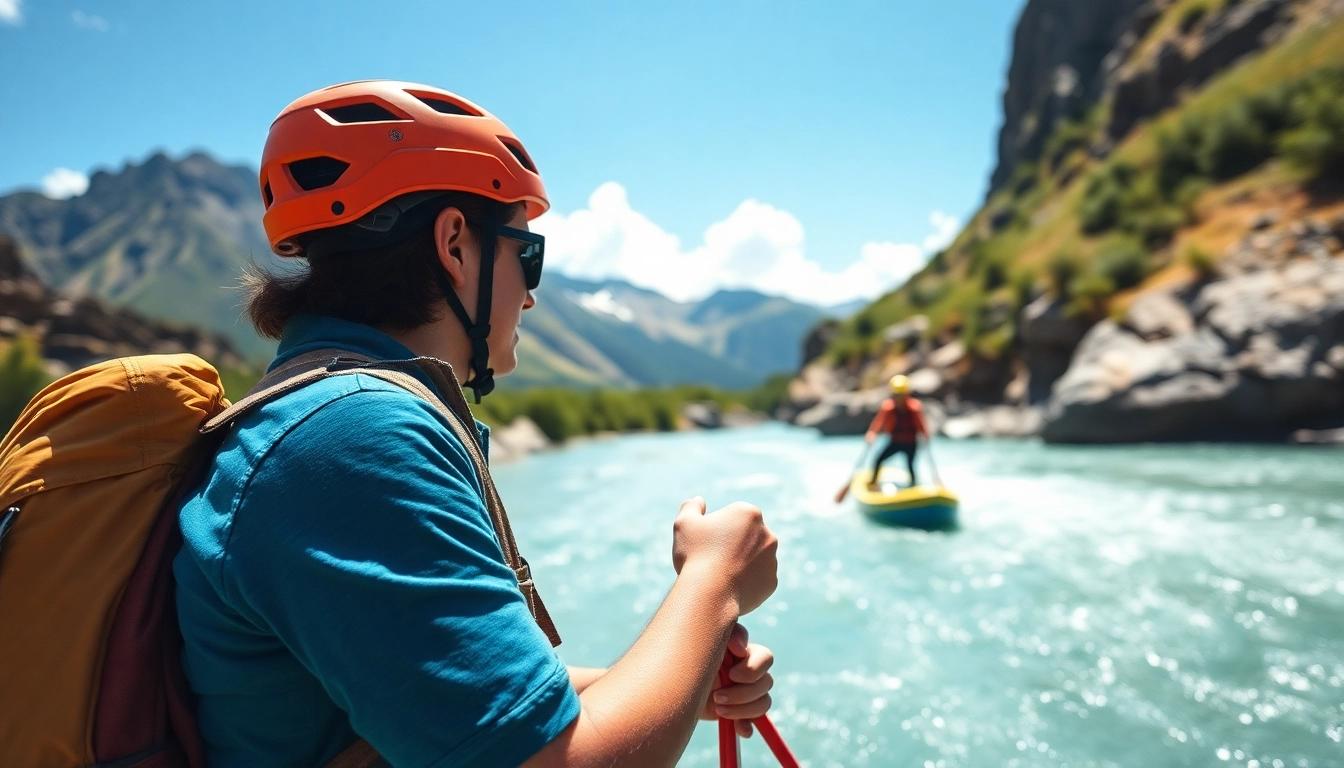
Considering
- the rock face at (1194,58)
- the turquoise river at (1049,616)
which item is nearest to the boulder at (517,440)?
the turquoise river at (1049,616)

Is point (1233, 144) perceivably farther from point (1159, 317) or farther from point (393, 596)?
point (393, 596)

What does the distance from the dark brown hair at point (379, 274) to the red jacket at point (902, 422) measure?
13896 mm

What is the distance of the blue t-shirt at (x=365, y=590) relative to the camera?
1022 millimetres

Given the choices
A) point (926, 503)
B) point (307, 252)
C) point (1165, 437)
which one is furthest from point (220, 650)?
point (1165, 437)

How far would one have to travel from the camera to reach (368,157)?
1.68 meters

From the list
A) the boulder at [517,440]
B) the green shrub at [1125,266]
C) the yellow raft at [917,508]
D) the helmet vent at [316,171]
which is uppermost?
the green shrub at [1125,266]

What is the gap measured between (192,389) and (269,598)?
0.55m

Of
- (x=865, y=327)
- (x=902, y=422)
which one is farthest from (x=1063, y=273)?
(x=865, y=327)

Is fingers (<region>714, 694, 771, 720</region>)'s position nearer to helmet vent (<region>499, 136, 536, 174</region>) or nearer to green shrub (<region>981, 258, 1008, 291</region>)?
helmet vent (<region>499, 136, 536, 174</region>)

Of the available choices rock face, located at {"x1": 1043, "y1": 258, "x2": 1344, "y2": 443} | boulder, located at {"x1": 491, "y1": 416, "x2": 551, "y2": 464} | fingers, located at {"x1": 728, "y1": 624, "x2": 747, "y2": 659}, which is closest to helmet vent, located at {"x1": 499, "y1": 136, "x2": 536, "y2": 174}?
fingers, located at {"x1": 728, "y1": 624, "x2": 747, "y2": 659}

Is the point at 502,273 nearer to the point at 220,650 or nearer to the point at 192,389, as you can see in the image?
the point at 192,389

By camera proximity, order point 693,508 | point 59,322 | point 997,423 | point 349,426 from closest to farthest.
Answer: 1. point 349,426
2. point 693,508
3. point 997,423
4. point 59,322

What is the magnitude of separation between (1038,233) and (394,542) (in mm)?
56184

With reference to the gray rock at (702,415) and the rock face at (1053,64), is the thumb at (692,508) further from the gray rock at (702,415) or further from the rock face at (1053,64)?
the gray rock at (702,415)
